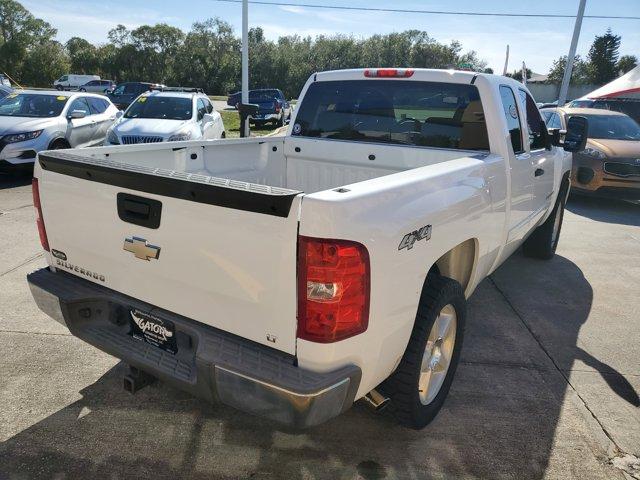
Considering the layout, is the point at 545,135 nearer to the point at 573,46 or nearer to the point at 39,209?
the point at 39,209

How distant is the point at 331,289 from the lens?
186cm

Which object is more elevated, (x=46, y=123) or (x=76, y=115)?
(x=76, y=115)

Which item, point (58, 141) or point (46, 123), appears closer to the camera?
point (46, 123)

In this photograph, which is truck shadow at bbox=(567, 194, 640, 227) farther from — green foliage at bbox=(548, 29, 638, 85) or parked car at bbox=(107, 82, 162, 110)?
green foliage at bbox=(548, 29, 638, 85)

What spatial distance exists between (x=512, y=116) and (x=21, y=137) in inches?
323

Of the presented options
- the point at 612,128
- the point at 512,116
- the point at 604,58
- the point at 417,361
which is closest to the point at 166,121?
the point at 512,116

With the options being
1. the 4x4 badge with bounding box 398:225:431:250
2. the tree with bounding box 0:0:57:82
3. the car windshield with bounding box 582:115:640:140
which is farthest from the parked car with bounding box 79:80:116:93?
the 4x4 badge with bounding box 398:225:431:250

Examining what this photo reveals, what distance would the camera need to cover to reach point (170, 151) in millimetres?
3383

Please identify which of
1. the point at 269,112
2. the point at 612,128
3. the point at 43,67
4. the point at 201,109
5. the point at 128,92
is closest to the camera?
the point at 612,128

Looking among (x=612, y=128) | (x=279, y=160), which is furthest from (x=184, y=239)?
(x=612, y=128)

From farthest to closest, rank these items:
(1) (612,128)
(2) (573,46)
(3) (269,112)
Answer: (3) (269,112), (2) (573,46), (1) (612,128)

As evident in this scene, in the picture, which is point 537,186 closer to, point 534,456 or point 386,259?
point 534,456

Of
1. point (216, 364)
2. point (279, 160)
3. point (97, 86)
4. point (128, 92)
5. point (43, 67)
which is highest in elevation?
point (43, 67)

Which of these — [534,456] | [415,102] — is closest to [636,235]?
[415,102]
